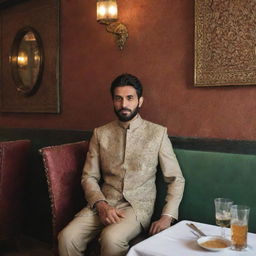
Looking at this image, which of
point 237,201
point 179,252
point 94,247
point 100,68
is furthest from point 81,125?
point 179,252

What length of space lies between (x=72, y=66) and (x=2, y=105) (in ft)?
4.28

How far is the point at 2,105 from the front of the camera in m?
4.17

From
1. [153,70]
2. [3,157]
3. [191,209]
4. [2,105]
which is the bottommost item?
[191,209]

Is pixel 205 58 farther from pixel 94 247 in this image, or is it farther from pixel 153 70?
pixel 94 247

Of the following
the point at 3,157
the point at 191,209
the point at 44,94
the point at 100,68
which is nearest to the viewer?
the point at 191,209

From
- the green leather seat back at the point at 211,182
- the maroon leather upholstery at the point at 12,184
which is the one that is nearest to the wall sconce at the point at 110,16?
the green leather seat back at the point at 211,182

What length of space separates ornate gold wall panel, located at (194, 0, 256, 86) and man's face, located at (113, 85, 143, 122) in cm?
46

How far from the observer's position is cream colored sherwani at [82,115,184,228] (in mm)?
2273

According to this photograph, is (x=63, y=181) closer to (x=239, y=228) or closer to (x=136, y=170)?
(x=136, y=170)

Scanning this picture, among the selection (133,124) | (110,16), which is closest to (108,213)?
(133,124)

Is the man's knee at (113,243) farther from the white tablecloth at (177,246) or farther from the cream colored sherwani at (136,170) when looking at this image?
the white tablecloth at (177,246)

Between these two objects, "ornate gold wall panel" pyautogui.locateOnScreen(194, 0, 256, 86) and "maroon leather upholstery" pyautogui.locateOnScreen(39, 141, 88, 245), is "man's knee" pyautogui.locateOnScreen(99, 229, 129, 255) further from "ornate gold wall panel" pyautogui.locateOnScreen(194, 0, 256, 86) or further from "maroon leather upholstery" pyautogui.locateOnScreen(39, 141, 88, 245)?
"ornate gold wall panel" pyautogui.locateOnScreen(194, 0, 256, 86)

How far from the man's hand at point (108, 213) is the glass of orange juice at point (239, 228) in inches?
33.5

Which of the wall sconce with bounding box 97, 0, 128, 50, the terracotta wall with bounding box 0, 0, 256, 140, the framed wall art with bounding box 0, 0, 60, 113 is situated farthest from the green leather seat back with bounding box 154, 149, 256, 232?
the framed wall art with bounding box 0, 0, 60, 113
